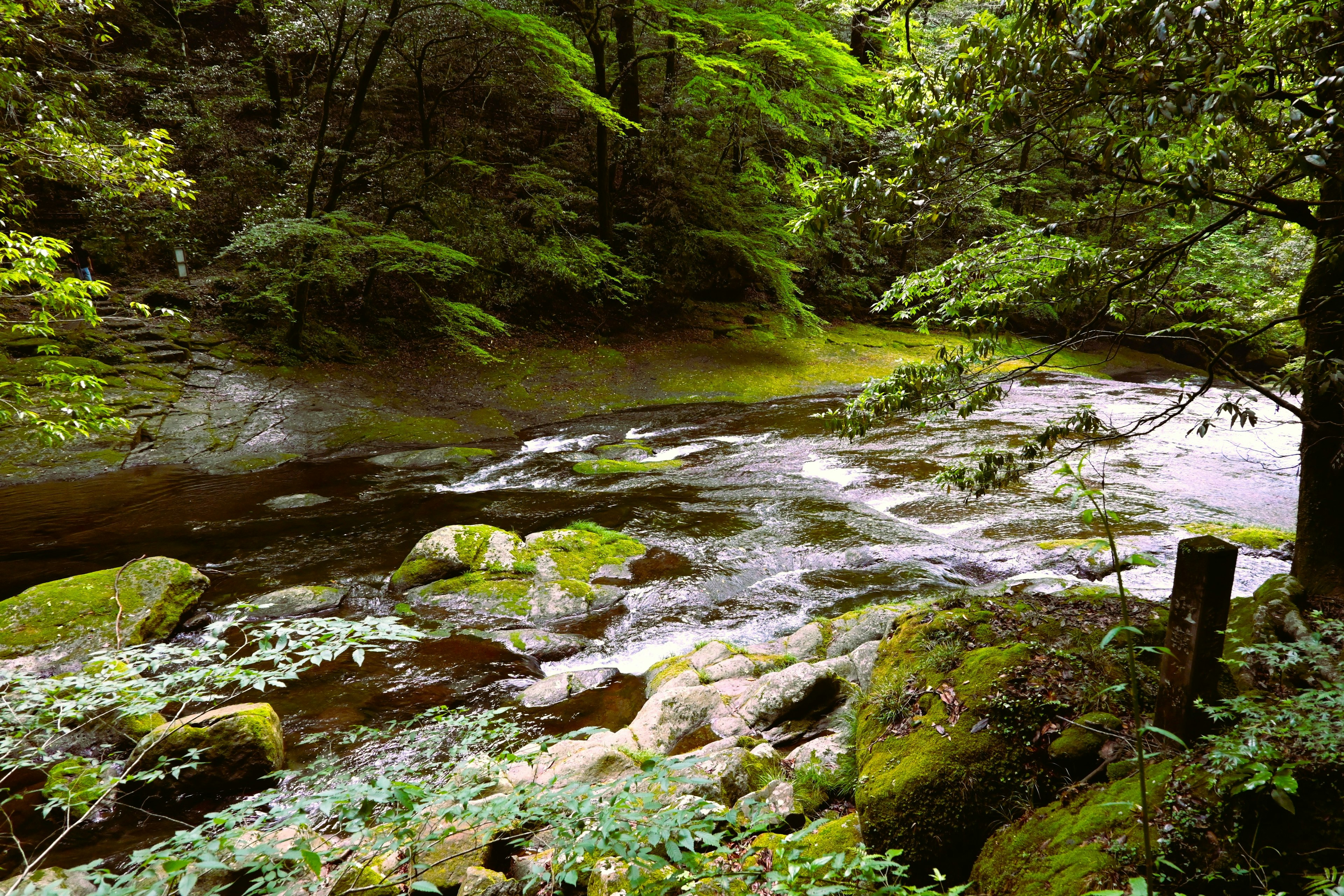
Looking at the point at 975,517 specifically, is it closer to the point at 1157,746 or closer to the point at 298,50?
the point at 1157,746

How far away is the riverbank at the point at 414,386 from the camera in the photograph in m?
12.0

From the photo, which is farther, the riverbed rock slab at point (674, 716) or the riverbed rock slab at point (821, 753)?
the riverbed rock slab at point (674, 716)

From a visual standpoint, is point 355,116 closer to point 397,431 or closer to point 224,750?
point 397,431

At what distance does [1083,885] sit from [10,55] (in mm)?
10921

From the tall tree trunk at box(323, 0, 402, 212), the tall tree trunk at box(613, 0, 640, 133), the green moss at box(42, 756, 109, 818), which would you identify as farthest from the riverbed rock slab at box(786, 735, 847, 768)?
the tall tree trunk at box(613, 0, 640, 133)

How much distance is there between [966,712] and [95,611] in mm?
7260

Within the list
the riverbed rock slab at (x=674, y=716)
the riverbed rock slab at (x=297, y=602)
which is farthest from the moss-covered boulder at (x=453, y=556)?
the riverbed rock slab at (x=674, y=716)

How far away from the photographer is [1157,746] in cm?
246

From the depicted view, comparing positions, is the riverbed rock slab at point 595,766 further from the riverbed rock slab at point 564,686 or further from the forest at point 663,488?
the riverbed rock slab at point 564,686

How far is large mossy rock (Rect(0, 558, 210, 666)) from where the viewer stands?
549 centimetres

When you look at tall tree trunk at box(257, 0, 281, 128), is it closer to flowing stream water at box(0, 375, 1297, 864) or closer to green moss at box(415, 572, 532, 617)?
flowing stream water at box(0, 375, 1297, 864)

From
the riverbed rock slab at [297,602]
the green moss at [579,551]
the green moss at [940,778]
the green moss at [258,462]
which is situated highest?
the green moss at [940,778]

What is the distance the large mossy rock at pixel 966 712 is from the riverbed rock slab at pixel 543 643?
3.35m

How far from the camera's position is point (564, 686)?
5.62 meters
